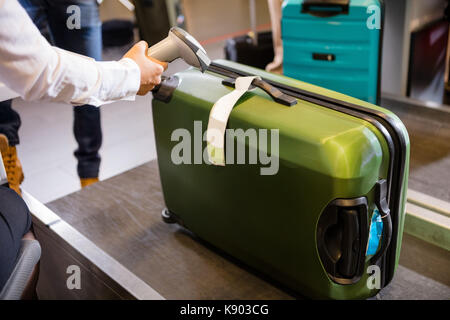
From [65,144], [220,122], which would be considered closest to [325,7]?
[220,122]

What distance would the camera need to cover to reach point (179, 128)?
3.80ft

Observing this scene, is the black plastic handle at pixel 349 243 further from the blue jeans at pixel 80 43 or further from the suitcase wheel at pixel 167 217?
the blue jeans at pixel 80 43

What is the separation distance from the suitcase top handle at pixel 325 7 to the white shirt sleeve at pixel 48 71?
→ 106 cm

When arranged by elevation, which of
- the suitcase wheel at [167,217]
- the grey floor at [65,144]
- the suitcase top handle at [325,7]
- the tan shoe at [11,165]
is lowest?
the grey floor at [65,144]

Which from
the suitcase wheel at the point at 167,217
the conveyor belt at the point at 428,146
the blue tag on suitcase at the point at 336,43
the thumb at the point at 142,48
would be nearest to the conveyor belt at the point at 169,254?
the suitcase wheel at the point at 167,217

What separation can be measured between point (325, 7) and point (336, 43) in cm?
13

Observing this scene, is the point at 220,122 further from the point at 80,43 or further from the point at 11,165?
the point at 11,165

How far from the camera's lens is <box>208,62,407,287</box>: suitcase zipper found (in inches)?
36.5

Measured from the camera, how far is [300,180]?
0.92m

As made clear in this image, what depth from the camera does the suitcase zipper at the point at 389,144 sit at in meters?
0.93

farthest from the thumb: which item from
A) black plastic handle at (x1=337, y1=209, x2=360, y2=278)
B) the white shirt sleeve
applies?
black plastic handle at (x1=337, y1=209, x2=360, y2=278)

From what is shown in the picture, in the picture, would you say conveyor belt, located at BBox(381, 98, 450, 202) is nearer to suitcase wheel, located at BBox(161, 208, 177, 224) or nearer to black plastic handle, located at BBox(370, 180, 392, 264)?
black plastic handle, located at BBox(370, 180, 392, 264)

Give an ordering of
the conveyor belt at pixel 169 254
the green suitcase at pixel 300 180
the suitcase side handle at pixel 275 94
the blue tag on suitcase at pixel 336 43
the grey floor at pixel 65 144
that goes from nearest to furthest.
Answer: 1. the green suitcase at pixel 300 180
2. the suitcase side handle at pixel 275 94
3. the conveyor belt at pixel 169 254
4. the blue tag on suitcase at pixel 336 43
5. the grey floor at pixel 65 144

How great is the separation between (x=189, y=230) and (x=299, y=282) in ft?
1.27
